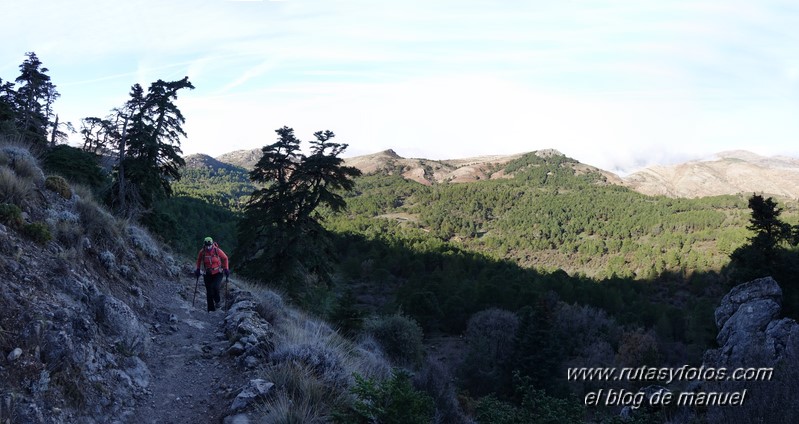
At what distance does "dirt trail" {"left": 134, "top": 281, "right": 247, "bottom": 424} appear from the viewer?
5.83 m

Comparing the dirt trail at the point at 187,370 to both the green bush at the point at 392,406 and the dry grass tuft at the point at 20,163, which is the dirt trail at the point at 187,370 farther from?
the dry grass tuft at the point at 20,163

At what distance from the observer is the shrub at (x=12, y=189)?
7617 millimetres

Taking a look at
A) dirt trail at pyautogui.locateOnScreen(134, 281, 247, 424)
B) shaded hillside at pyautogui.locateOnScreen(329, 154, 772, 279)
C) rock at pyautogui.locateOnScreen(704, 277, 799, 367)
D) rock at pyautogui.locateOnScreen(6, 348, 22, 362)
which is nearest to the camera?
rock at pyautogui.locateOnScreen(6, 348, 22, 362)

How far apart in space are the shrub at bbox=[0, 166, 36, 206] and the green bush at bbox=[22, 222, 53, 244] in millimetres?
856

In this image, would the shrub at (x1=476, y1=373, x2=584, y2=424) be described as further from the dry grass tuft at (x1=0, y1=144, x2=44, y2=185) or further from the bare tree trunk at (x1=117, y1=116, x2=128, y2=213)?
the bare tree trunk at (x1=117, y1=116, x2=128, y2=213)

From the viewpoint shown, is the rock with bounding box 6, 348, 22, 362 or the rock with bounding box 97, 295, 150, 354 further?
the rock with bounding box 97, 295, 150, 354

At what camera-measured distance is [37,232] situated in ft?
23.7

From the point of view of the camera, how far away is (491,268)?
6669 cm

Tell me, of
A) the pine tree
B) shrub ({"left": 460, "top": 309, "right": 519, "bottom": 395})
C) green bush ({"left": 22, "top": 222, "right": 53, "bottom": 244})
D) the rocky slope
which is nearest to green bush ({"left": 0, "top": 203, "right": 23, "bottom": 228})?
the rocky slope

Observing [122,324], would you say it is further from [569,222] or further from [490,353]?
[569,222]

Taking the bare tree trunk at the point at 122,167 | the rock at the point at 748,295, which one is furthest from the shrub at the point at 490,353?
the bare tree trunk at the point at 122,167

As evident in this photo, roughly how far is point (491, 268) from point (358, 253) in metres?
25.0

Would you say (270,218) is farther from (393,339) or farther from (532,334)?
(532,334)

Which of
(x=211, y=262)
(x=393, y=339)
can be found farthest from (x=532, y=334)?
(x=211, y=262)
